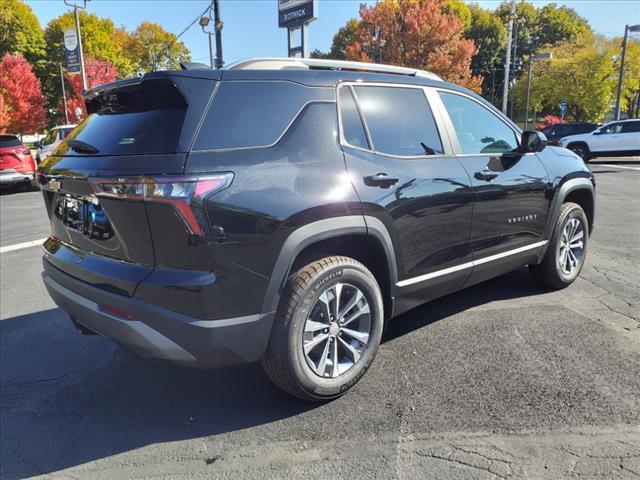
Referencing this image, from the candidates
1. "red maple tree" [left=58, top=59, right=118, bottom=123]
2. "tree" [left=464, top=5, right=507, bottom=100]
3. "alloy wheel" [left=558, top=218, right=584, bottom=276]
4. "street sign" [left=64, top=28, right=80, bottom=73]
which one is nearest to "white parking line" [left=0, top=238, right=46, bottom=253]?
"alloy wheel" [left=558, top=218, right=584, bottom=276]

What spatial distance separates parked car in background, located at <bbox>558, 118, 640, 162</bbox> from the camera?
20812mm

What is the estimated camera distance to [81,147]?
283 cm

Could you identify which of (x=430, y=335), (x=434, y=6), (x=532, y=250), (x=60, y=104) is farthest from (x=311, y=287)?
(x=60, y=104)

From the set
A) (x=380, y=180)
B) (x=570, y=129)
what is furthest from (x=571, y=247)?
(x=570, y=129)

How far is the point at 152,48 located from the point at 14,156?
5277 cm

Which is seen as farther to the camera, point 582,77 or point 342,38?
point 342,38

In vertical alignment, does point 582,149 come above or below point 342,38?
below

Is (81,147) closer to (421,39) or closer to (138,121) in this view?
(138,121)

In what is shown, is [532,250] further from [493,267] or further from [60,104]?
[60,104]

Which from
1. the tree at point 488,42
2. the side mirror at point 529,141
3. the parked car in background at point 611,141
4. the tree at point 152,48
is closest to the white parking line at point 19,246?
the side mirror at point 529,141

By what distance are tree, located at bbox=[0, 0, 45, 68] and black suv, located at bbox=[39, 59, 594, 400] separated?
53.7 metres

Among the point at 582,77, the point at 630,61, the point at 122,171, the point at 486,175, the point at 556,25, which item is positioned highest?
the point at 556,25

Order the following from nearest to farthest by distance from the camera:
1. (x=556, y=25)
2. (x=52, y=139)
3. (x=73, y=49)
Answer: (x=52, y=139) → (x=73, y=49) → (x=556, y=25)

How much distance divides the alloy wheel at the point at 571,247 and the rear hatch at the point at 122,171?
3612mm
